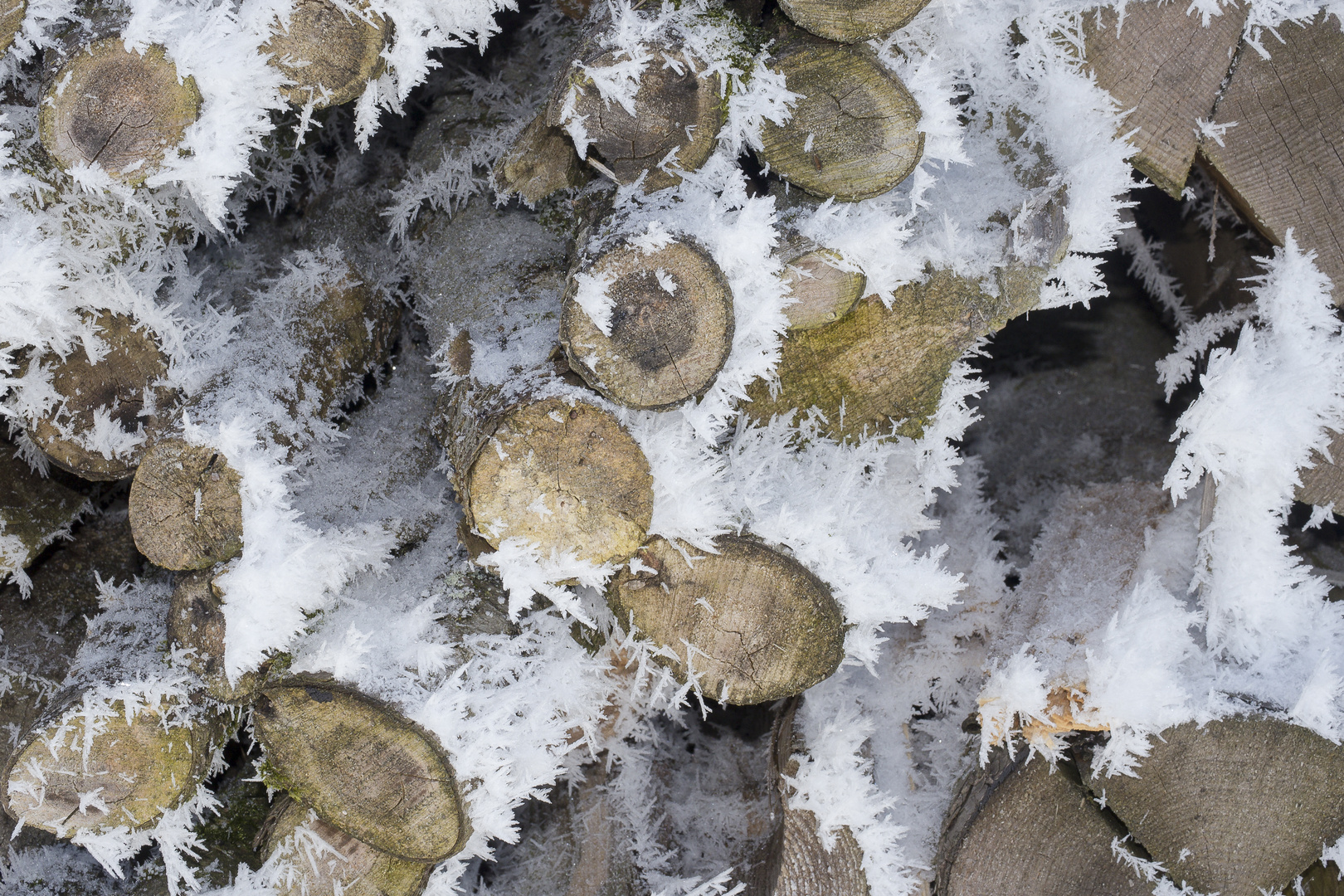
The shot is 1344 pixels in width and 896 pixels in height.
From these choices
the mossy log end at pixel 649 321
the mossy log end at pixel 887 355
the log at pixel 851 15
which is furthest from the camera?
the mossy log end at pixel 887 355

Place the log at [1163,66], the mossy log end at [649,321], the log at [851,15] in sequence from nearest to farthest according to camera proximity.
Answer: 1. the mossy log end at [649,321]
2. the log at [851,15]
3. the log at [1163,66]

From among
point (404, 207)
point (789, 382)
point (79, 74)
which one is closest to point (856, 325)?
point (789, 382)

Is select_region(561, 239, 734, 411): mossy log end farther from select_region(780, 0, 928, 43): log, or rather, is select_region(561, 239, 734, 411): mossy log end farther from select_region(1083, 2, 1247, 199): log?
select_region(1083, 2, 1247, 199): log

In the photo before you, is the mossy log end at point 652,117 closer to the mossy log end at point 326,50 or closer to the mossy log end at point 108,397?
the mossy log end at point 326,50

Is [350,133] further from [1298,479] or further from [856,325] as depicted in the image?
[1298,479]

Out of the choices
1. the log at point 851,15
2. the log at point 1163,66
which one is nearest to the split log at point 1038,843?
the log at point 1163,66

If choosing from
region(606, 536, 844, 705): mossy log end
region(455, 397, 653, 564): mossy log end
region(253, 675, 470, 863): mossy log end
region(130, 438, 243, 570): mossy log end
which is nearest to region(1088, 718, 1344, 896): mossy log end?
region(606, 536, 844, 705): mossy log end
